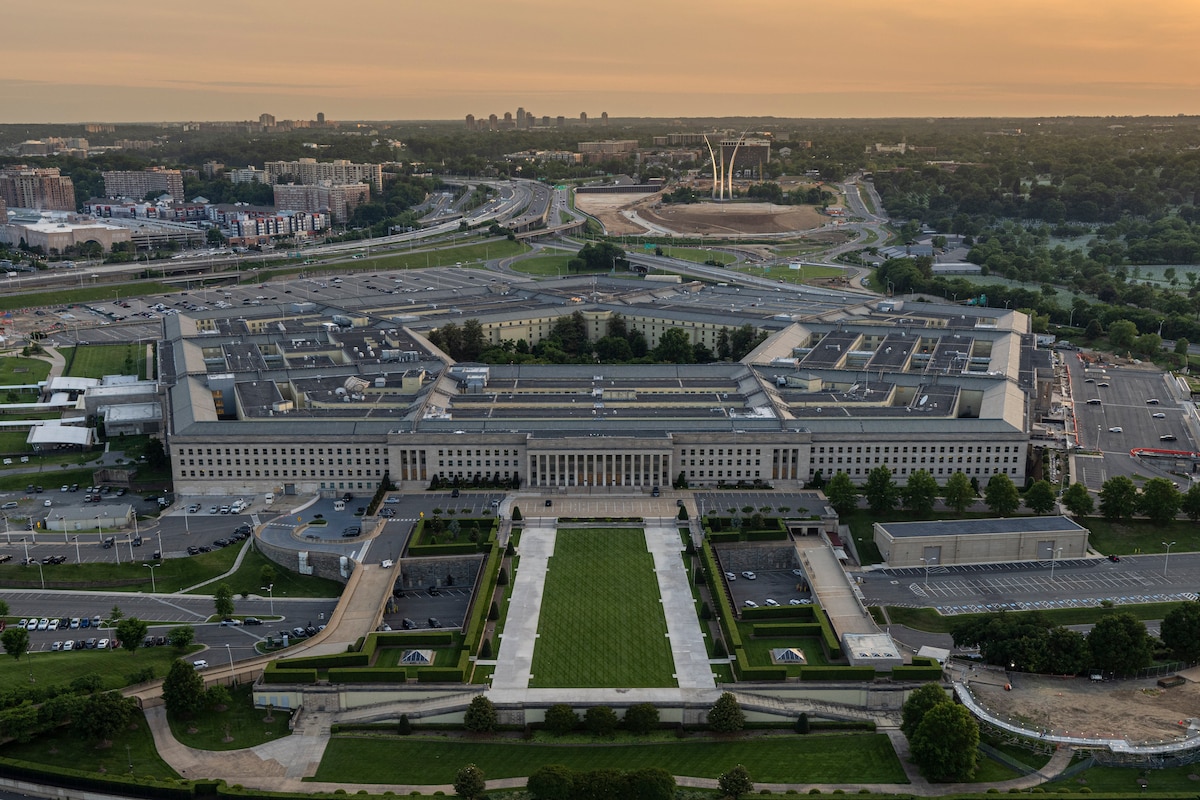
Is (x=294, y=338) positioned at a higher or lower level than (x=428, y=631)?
higher

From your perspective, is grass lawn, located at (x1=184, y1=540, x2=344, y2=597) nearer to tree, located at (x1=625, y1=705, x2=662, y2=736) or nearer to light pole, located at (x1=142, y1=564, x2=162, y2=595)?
light pole, located at (x1=142, y1=564, x2=162, y2=595)

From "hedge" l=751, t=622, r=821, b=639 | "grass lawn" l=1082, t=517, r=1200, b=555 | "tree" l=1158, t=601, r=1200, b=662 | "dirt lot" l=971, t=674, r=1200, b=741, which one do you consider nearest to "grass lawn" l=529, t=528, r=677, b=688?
"hedge" l=751, t=622, r=821, b=639

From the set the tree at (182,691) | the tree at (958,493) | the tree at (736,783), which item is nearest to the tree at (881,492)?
the tree at (958,493)

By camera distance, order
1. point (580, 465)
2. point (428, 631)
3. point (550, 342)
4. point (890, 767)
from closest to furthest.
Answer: point (890, 767), point (428, 631), point (580, 465), point (550, 342)

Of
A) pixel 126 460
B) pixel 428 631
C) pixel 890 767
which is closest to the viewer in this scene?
pixel 890 767

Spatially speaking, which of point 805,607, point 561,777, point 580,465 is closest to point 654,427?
point 580,465

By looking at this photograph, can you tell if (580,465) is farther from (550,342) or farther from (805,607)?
(550,342)

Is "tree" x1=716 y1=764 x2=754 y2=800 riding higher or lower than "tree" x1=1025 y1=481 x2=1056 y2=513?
lower

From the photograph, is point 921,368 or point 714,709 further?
point 921,368
